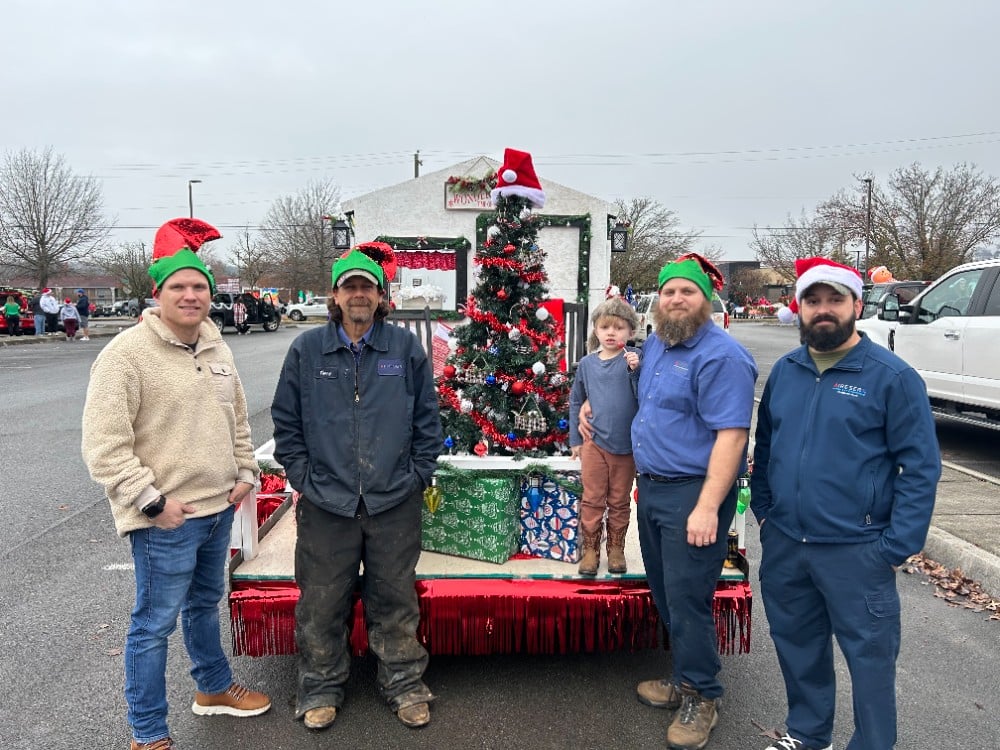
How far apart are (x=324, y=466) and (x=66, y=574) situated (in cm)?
266

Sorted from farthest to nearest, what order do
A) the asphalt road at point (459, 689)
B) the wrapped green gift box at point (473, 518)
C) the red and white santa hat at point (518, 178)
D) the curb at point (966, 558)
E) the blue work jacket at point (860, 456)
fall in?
the curb at point (966, 558)
the red and white santa hat at point (518, 178)
the wrapped green gift box at point (473, 518)
the asphalt road at point (459, 689)
the blue work jacket at point (860, 456)

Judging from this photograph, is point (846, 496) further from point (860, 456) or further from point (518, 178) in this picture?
point (518, 178)

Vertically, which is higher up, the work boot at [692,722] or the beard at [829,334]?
the beard at [829,334]

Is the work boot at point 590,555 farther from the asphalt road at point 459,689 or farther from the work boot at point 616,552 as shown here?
the asphalt road at point 459,689

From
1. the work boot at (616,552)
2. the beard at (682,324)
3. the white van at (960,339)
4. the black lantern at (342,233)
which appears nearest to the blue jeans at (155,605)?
the work boot at (616,552)

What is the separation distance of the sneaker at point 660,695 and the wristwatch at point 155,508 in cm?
211

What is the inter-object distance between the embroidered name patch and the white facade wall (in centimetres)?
721

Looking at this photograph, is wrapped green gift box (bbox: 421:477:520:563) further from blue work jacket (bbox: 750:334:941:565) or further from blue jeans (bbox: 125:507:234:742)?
blue work jacket (bbox: 750:334:941:565)

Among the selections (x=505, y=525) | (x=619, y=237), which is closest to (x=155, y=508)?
(x=505, y=525)

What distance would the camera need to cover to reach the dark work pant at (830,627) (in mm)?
2354

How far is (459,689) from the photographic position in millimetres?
3250

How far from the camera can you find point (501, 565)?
3562 mm

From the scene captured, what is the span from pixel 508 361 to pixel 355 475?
138cm

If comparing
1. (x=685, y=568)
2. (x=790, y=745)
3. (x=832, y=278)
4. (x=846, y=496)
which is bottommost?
(x=790, y=745)
